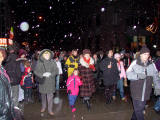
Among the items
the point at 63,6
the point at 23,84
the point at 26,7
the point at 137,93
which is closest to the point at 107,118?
the point at 137,93

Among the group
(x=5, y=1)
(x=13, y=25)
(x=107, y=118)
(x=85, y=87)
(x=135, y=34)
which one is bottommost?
(x=107, y=118)

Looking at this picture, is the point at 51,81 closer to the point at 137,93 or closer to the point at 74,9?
the point at 137,93

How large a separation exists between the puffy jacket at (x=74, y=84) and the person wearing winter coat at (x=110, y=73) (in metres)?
1.38

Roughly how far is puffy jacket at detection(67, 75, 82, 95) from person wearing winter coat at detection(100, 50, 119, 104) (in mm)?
1382

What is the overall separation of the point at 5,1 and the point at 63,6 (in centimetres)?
1171

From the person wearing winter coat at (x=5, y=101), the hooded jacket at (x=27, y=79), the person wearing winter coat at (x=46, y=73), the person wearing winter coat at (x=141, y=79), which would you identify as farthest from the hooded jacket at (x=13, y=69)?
the person wearing winter coat at (x=5, y=101)

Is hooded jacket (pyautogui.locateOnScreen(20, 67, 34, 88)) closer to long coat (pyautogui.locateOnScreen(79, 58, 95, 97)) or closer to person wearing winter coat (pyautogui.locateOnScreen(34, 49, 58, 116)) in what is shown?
person wearing winter coat (pyautogui.locateOnScreen(34, 49, 58, 116))

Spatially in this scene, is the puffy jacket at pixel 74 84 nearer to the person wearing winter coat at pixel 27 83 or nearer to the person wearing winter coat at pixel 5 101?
the person wearing winter coat at pixel 27 83

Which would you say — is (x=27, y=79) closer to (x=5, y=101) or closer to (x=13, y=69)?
(x=13, y=69)

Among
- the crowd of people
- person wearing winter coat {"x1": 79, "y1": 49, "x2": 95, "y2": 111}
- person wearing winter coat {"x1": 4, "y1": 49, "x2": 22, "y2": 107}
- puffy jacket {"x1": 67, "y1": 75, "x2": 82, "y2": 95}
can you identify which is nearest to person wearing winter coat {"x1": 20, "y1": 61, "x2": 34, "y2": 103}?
the crowd of people

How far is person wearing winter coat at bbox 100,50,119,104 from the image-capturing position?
27.7 ft

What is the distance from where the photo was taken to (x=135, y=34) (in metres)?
30.3

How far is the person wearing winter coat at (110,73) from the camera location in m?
8.43

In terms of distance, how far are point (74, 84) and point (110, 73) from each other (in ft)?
5.63
